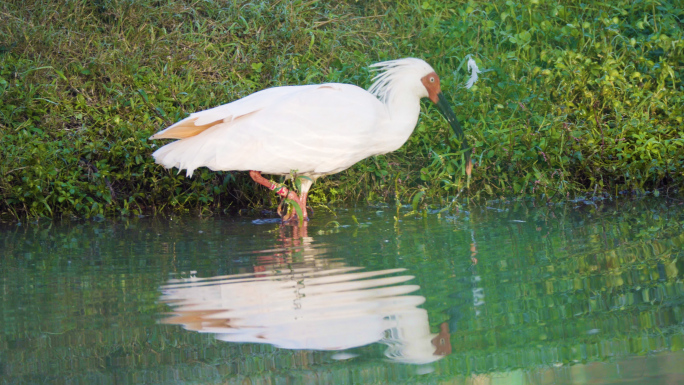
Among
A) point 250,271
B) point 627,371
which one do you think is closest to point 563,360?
point 627,371

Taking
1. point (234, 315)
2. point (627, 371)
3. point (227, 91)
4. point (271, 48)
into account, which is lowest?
point (627, 371)

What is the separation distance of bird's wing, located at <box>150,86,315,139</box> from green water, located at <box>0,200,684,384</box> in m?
0.84

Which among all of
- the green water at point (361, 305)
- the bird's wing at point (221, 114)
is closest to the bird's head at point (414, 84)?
the bird's wing at point (221, 114)

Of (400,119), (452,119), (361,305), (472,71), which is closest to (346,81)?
(472,71)

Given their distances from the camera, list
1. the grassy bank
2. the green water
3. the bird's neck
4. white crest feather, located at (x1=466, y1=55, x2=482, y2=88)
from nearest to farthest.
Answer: the green water, the bird's neck, the grassy bank, white crest feather, located at (x1=466, y1=55, x2=482, y2=88)

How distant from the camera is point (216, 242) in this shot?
500cm

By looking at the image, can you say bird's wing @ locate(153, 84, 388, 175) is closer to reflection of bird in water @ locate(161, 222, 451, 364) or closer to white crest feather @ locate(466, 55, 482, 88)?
reflection of bird in water @ locate(161, 222, 451, 364)

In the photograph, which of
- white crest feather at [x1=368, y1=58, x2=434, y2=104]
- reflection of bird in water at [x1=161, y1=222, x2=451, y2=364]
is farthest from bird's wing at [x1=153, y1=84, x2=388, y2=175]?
reflection of bird in water at [x1=161, y1=222, x2=451, y2=364]

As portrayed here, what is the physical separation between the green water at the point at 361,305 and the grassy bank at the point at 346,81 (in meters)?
1.30

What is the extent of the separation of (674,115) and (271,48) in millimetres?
4036

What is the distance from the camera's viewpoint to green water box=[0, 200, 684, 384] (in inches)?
94.6

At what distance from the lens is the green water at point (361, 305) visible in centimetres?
240

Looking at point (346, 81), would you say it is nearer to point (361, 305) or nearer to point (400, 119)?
point (400, 119)

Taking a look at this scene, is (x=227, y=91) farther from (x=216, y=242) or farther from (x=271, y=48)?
(x=216, y=242)
